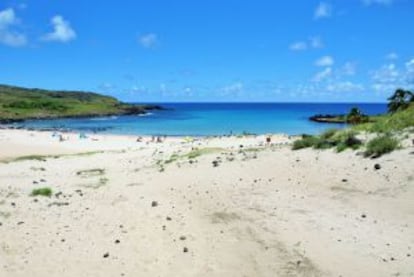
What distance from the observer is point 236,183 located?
17297mm

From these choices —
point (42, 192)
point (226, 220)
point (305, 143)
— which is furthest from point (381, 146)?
point (42, 192)

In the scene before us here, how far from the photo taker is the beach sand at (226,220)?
10141 mm

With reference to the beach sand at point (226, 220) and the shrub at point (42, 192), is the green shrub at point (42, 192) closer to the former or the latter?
the shrub at point (42, 192)

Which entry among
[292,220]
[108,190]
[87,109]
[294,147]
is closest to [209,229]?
[292,220]

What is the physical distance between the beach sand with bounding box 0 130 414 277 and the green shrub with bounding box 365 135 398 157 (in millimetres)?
397

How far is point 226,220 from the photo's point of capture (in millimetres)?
13234

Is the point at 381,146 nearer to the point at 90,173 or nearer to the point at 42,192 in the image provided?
the point at 42,192

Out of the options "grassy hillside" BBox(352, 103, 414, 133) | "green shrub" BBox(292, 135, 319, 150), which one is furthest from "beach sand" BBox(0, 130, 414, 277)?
"grassy hillside" BBox(352, 103, 414, 133)

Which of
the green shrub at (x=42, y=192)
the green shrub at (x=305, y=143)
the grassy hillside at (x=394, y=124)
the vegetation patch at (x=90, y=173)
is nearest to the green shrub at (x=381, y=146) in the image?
the grassy hillside at (x=394, y=124)

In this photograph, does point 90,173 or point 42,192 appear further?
point 90,173

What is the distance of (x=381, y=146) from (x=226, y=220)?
658cm

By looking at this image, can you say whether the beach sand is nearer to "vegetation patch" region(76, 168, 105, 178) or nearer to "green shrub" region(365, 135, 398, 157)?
"green shrub" region(365, 135, 398, 157)

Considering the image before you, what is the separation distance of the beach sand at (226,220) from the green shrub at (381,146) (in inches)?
15.6

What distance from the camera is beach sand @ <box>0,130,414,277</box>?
1014 cm
